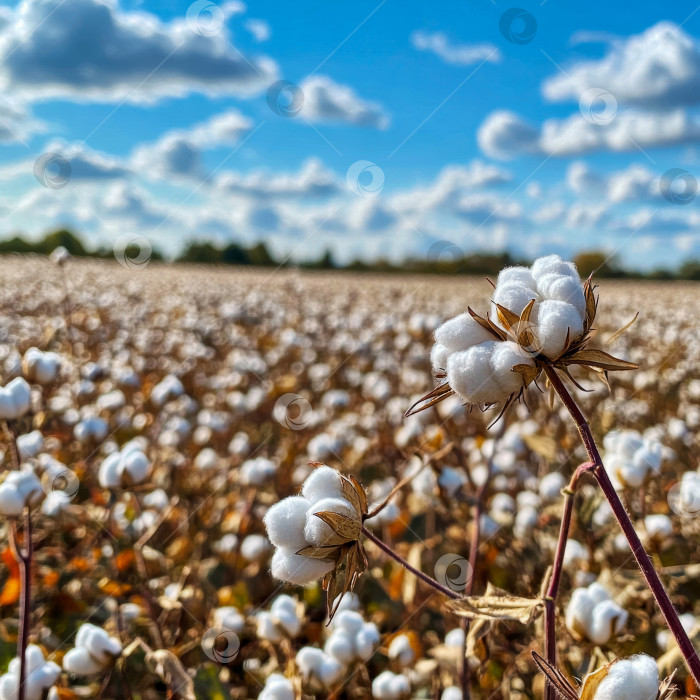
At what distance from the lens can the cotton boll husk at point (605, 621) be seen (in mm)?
1268

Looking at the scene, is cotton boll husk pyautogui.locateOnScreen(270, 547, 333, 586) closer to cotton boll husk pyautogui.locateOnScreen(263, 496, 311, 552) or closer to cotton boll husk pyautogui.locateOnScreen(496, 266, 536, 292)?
cotton boll husk pyautogui.locateOnScreen(263, 496, 311, 552)

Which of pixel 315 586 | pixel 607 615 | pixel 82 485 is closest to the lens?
pixel 607 615

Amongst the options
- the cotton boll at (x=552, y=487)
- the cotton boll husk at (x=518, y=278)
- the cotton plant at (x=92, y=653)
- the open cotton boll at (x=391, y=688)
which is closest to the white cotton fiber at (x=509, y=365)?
the cotton boll husk at (x=518, y=278)

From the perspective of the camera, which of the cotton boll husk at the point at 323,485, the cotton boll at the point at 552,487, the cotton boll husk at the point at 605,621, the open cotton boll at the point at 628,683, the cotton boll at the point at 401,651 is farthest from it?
the cotton boll at the point at 552,487

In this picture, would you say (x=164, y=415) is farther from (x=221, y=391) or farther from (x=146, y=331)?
(x=146, y=331)

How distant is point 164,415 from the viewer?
3918mm

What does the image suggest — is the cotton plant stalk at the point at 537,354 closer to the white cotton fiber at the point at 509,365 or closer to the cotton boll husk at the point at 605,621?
the white cotton fiber at the point at 509,365

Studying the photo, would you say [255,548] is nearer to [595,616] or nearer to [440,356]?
[595,616]

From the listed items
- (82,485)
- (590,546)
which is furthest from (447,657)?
(82,485)

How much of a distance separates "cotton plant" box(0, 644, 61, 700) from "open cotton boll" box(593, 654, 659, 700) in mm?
1367

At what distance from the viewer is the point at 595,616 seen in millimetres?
1284

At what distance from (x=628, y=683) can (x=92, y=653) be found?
135 cm

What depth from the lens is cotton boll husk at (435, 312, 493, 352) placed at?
2.71ft

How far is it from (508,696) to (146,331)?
570 centimetres
